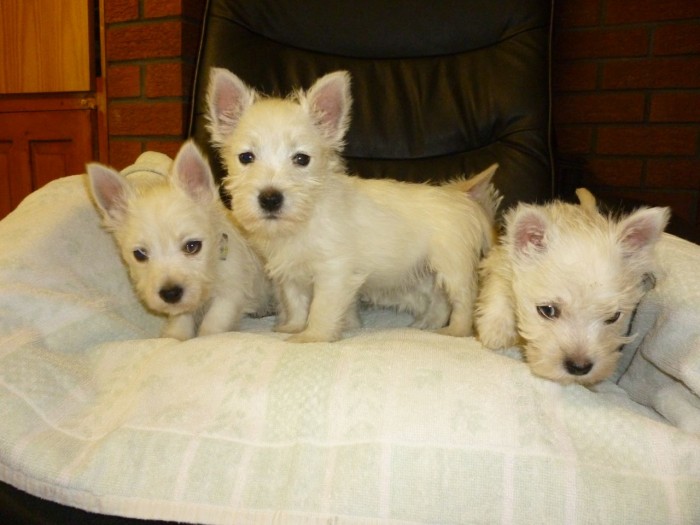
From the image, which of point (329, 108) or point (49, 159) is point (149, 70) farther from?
point (329, 108)

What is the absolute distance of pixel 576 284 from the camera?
5.10 ft

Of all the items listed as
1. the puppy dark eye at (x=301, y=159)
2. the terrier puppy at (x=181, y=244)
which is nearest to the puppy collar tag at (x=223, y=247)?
the terrier puppy at (x=181, y=244)

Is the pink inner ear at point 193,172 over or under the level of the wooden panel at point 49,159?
over

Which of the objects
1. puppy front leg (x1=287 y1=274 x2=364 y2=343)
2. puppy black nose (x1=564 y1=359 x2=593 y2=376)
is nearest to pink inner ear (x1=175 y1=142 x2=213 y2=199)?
puppy front leg (x1=287 y1=274 x2=364 y2=343)

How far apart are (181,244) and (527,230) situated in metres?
1.26

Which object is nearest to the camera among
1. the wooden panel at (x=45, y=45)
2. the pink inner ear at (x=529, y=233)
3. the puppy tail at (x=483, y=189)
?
the pink inner ear at (x=529, y=233)

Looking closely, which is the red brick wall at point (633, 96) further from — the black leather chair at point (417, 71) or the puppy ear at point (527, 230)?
the puppy ear at point (527, 230)

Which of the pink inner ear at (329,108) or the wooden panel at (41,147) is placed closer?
the pink inner ear at (329,108)

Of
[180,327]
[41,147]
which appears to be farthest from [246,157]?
[41,147]

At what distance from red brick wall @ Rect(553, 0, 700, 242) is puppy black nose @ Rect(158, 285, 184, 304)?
2.93 meters

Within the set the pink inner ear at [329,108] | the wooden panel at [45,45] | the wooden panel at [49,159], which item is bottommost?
the wooden panel at [49,159]

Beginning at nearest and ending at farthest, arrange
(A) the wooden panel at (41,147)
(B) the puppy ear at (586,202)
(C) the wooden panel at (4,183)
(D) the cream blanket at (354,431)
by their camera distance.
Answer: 1. (D) the cream blanket at (354,431)
2. (B) the puppy ear at (586,202)
3. (A) the wooden panel at (41,147)
4. (C) the wooden panel at (4,183)

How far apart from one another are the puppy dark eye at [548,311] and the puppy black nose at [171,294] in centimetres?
125

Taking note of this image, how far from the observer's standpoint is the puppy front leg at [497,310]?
71.0 inches
